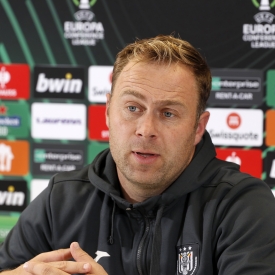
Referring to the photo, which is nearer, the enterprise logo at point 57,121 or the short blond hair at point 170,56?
the short blond hair at point 170,56

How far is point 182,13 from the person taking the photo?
9.25 feet

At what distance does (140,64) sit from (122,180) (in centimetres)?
38

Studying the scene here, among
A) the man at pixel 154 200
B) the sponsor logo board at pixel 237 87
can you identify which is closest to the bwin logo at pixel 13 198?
the sponsor logo board at pixel 237 87

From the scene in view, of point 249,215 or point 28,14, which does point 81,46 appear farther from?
point 249,215

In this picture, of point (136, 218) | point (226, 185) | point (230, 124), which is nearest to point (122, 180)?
point (136, 218)

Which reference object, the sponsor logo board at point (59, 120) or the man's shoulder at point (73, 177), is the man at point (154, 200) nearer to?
the man's shoulder at point (73, 177)

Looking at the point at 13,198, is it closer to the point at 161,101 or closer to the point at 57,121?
the point at 57,121

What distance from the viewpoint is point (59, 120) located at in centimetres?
297

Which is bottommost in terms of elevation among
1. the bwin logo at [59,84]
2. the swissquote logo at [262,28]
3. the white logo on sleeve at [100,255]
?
the white logo on sleeve at [100,255]

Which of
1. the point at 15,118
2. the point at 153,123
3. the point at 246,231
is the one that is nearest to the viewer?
the point at 246,231

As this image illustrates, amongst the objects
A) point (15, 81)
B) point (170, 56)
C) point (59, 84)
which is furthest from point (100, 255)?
point (15, 81)

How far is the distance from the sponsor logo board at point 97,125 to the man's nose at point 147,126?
55.2 inches

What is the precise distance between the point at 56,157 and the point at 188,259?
162 centimetres

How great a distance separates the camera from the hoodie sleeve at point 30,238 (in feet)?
5.53
